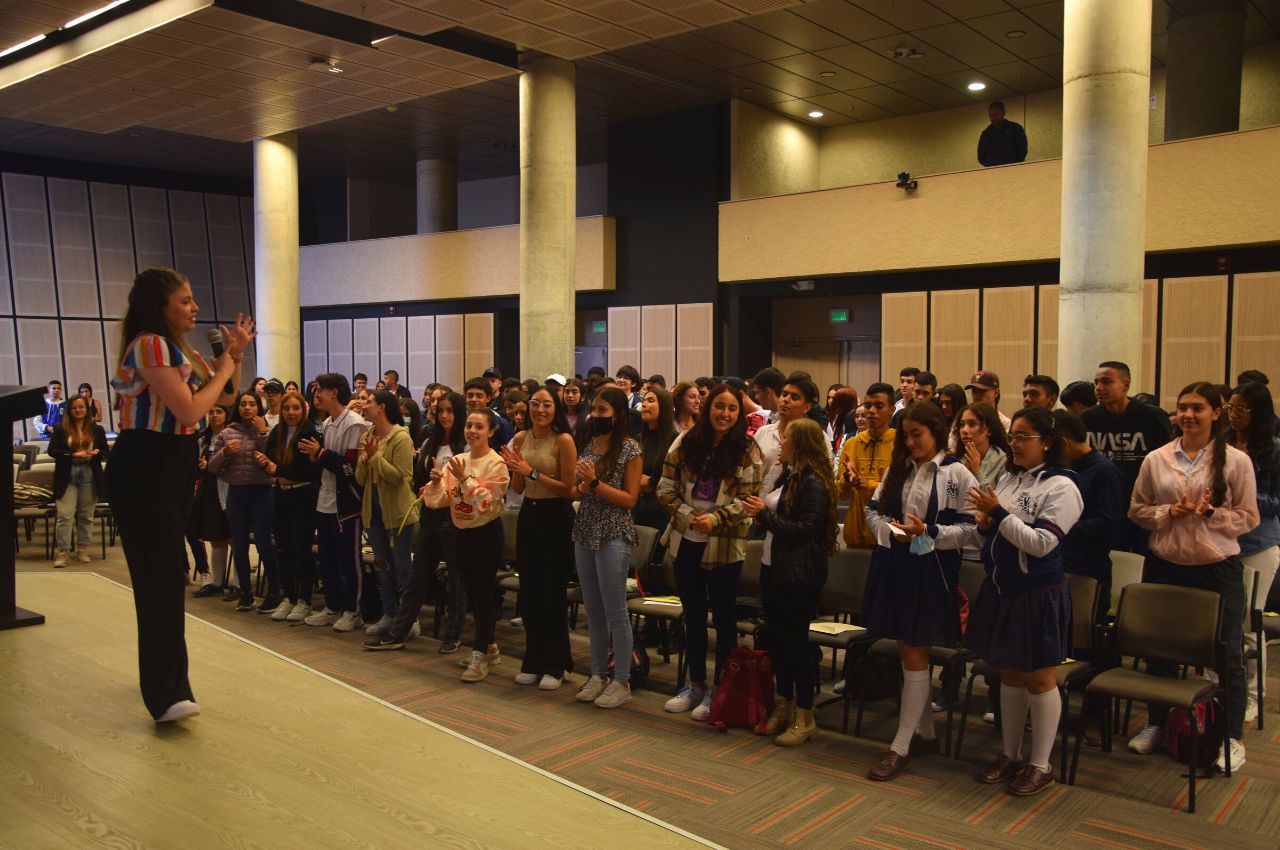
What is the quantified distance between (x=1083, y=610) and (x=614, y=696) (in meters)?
2.28

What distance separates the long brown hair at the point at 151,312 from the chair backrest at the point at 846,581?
10.6 ft

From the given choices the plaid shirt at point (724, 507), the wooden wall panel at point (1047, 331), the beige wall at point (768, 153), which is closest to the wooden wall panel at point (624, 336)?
the beige wall at point (768, 153)

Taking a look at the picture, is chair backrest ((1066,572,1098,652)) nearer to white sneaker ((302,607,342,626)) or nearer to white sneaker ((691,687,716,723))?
white sneaker ((691,687,716,723))

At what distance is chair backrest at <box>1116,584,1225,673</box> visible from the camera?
4.31 metres

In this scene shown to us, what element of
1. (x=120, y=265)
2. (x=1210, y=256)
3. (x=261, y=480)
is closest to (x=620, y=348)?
(x=1210, y=256)

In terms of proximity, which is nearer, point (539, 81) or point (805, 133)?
point (539, 81)

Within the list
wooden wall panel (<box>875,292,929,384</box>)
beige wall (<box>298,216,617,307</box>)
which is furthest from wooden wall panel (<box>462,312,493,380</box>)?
wooden wall panel (<box>875,292,929,384</box>)

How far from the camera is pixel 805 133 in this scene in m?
16.9

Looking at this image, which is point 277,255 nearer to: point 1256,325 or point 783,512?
point 1256,325

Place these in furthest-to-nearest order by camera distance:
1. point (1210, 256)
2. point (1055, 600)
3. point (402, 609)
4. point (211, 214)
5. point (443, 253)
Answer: point (211, 214)
point (443, 253)
point (1210, 256)
point (402, 609)
point (1055, 600)

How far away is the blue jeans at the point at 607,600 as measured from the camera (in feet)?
17.1

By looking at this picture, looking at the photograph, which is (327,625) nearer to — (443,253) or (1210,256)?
(1210,256)

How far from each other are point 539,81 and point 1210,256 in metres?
7.89

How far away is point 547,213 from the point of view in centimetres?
1300
